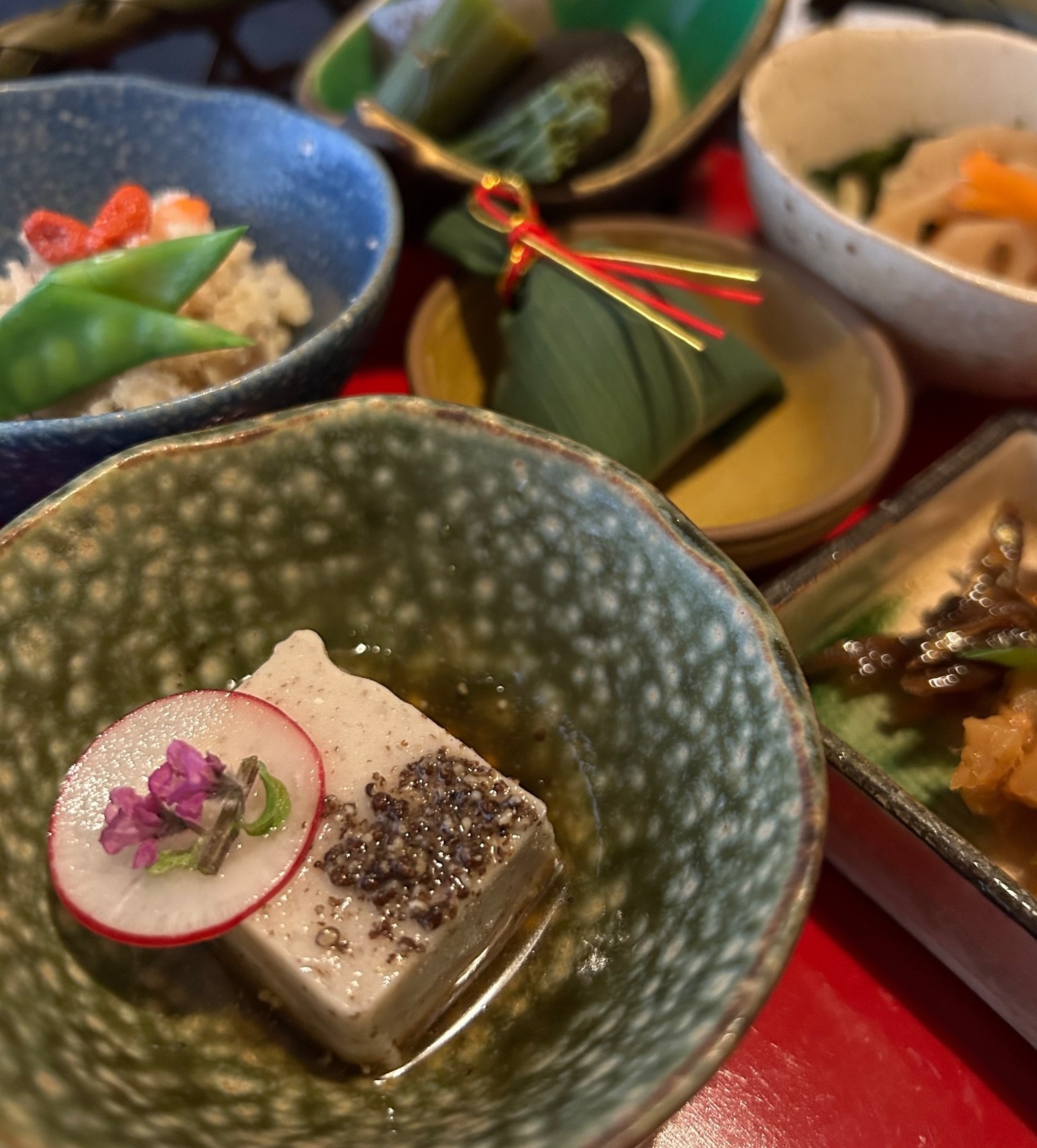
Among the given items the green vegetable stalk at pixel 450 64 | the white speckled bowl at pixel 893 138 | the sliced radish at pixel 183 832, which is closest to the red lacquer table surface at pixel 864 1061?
the sliced radish at pixel 183 832

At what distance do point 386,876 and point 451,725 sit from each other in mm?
270

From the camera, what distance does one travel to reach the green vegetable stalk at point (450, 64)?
1628 mm

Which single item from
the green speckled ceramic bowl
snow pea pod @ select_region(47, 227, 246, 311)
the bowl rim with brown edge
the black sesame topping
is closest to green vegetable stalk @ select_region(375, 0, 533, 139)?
the bowl rim with brown edge

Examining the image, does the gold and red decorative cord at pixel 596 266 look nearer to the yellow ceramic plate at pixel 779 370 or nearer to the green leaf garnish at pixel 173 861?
the yellow ceramic plate at pixel 779 370

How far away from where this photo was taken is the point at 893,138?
1.75m

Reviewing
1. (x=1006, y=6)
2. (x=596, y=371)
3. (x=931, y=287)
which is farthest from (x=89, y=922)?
(x=1006, y=6)

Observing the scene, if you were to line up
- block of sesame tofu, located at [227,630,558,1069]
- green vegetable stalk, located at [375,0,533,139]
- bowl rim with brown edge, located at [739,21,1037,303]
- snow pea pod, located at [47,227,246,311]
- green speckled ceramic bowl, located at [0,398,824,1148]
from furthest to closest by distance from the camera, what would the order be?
green vegetable stalk, located at [375,0,533,139] < bowl rim with brown edge, located at [739,21,1037,303] < snow pea pod, located at [47,227,246,311] < block of sesame tofu, located at [227,630,558,1069] < green speckled ceramic bowl, located at [0,398,824,1148]

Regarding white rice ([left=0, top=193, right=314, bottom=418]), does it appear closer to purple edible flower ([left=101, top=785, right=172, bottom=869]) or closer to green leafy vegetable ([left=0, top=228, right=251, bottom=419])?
green leafy vegetable ([left=0, top=228, right=251, bottom=419])

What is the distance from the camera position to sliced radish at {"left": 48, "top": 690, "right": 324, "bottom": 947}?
812mm

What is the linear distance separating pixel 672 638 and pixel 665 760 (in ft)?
0.43

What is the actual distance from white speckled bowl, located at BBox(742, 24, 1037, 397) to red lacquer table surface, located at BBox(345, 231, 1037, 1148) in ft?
2.68

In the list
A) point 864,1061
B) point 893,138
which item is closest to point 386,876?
point 864,1061

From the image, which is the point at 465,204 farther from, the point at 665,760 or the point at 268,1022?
the point at 268,1022

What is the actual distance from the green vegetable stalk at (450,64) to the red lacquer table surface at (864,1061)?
145 centimetres
